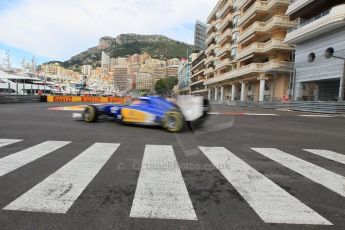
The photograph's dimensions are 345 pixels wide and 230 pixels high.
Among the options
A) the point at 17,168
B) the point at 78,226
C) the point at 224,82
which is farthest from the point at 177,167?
the point at 224,82

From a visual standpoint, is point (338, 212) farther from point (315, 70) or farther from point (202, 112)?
point (315, 70)

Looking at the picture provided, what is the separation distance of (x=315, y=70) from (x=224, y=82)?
27054 mm

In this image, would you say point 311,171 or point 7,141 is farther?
point 7,141

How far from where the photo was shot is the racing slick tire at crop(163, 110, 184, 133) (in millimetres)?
7836

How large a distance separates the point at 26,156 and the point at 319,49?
2819 cm

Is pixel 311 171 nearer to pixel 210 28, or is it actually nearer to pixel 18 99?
pixel 18 99

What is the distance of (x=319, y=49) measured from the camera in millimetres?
24719

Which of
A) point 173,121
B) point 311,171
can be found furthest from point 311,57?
point 311,171

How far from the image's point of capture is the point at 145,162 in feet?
14.0

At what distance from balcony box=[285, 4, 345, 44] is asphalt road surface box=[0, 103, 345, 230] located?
2094cm

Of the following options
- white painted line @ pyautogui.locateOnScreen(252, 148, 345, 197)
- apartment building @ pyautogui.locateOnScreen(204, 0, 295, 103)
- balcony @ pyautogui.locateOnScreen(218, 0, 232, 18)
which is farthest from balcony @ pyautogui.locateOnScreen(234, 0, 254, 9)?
white painted line @ pyautogui.locateOnScreen(252, 148, 345, 197)

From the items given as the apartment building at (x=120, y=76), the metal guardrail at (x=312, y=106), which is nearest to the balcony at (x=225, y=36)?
the metal guardrail at (x=312, y=106)

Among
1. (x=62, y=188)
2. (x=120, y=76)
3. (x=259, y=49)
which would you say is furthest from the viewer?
(x=120, y=76)

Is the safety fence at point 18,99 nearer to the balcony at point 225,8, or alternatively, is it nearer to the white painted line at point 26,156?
the white painted line at point 26,156
